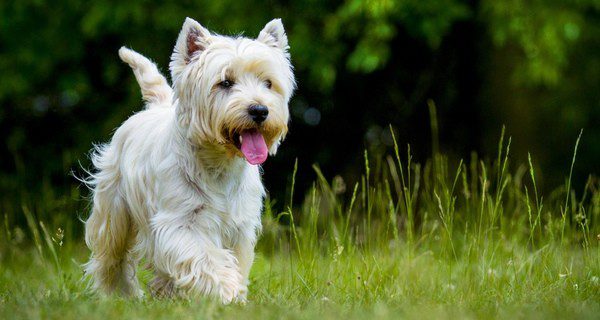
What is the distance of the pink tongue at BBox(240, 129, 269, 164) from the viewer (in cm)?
577

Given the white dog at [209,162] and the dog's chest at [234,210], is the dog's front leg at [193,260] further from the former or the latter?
the dog's chest at [234,210]

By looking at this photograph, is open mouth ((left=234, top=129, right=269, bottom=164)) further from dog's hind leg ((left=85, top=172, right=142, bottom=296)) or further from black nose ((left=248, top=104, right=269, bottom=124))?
dog's hind leg ((left=85, top=172, right=142, bottom=296))

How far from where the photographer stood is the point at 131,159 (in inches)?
247

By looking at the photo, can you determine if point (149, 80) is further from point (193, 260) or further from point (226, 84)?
point (193, 260)

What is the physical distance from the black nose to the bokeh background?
155 inches

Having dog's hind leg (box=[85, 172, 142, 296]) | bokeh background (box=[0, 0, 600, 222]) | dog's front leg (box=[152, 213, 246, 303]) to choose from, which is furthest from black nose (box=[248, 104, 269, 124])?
bokeh background (box=[0, 0, 600, 222])

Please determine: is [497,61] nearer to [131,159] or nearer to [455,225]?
[455,225]

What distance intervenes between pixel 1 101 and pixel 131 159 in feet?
23.7

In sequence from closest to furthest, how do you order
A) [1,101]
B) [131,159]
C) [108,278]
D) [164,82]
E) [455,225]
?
1. [131,159]
2. [108,278]
3. [164,82]
4. [455,225]
5. [1,101]

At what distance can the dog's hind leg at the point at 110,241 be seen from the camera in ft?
21.4

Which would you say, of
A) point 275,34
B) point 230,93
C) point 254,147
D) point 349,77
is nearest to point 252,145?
point 254,147

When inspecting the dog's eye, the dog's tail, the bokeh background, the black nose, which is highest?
the dog's eye

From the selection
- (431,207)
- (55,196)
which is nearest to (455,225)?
(431,207)

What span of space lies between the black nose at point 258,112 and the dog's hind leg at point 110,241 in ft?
4.18
